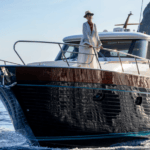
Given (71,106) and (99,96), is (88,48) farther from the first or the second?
(71,106)

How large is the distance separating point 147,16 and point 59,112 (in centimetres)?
7078

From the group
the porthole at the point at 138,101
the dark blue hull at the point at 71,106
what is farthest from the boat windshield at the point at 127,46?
the dark blue hull at the point at 71,106

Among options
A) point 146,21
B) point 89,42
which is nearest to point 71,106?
point 89,42

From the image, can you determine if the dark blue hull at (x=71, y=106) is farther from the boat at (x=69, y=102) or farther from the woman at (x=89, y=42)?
the woman at (x=89, y=42)

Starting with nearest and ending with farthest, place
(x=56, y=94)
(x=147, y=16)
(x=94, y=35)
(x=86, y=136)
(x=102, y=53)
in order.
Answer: (x=56, y=94)
(x=86, y=136)
(x=94, y=35)
(x=102, y=53)
(x=147, y=16)

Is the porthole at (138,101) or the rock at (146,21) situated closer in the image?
the porthole at (138,101)

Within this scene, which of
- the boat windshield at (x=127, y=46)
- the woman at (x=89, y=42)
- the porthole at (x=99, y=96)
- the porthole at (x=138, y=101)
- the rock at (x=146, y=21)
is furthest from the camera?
the rock at (x=146, y=21)

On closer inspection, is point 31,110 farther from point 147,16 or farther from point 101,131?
point 147,16

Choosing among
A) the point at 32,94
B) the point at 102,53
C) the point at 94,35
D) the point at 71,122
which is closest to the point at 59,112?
the point at 71,122

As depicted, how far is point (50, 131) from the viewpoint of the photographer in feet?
16.4

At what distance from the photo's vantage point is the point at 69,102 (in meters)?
4.86

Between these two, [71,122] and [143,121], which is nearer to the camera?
[71,122]

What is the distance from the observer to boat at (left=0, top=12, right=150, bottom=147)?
4.76 m

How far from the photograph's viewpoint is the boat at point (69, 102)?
4.76 meters
